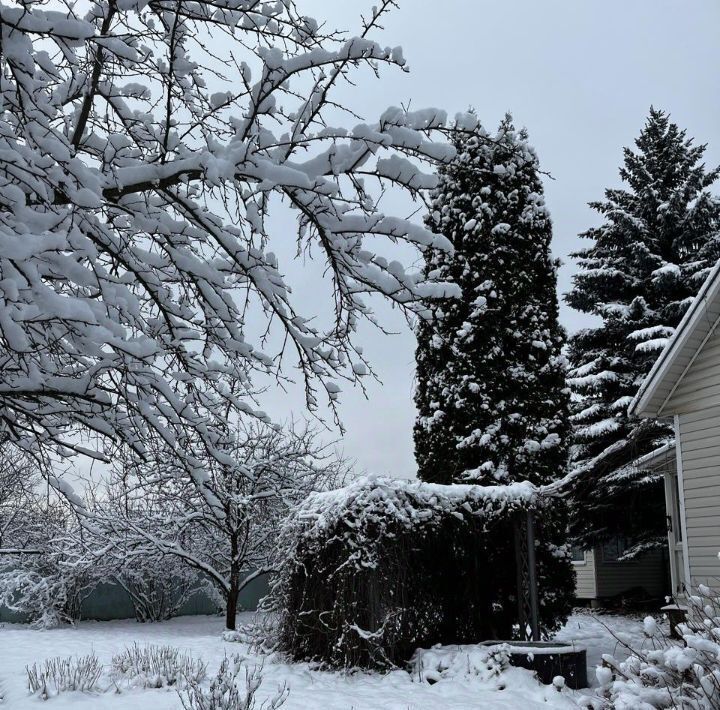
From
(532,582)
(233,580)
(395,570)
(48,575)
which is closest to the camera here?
(395,570)

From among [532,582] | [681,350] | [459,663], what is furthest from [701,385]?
[459,663]

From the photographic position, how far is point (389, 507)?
8195 millimetres

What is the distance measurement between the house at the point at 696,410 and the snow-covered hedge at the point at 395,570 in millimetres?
2006

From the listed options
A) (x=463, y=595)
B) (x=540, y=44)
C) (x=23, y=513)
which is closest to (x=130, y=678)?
(x=463, y=595)

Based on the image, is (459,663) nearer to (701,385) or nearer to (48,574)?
(701,385)

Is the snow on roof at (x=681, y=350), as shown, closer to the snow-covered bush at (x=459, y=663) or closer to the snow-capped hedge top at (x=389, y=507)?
the snow-capped hedge top at (x=389, y=507)

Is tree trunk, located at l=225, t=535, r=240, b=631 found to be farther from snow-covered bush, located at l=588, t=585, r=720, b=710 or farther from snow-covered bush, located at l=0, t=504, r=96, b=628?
snow-covered bush, located at l=588, t=585, r=720, b=710

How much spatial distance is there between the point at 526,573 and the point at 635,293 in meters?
10.0

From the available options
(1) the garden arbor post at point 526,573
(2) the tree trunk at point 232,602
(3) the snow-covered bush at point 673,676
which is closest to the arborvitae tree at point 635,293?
(1) the garden arbor post at point 526,573

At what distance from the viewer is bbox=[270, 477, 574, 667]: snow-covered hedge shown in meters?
7.98

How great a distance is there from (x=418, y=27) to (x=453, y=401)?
7.83 m

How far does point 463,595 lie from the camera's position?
887cm

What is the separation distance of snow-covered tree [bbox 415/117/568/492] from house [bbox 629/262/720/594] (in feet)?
6.47

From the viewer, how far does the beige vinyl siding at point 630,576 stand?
742 inches
